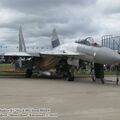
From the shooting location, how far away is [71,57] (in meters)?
21.7

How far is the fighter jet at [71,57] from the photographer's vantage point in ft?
62.1

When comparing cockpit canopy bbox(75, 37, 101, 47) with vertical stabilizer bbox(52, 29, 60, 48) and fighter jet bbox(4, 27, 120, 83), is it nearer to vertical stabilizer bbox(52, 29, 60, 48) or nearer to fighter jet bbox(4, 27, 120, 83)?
fighter jet bbox(4, 27, 120, 83)

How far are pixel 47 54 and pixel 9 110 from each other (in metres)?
14.3

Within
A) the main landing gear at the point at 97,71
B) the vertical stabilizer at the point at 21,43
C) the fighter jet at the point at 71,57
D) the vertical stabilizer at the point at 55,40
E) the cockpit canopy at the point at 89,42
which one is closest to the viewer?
the fighter jet at the point at 71,57

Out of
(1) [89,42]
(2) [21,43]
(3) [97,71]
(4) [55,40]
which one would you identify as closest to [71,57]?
(3) [97,71]

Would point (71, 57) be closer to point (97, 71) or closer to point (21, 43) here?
point (97, 71)

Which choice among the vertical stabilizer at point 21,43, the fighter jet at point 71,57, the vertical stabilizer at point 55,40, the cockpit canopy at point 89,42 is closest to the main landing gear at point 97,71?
the fighter jet at point 71,57

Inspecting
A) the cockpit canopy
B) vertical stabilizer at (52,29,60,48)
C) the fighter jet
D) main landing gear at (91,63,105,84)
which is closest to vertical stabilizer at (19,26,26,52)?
vertical stabilizer at (52,29,60,48)

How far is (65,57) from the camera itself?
22516mm

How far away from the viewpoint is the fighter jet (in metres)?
18.9

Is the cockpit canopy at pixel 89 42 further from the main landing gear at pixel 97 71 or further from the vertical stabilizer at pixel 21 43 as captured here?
the vertical stabilizer at pixel 21 43

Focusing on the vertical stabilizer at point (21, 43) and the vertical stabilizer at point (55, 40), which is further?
the vertical stabilizer at point (21, 43)

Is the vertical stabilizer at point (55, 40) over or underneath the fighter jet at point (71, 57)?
over

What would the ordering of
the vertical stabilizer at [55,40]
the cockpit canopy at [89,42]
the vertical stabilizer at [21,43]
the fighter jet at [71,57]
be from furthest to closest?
the vertical stabilizer at [21,43] < the vertical stabilizer at [55,40] < the cockpit canopy at [89,42] < the fighter jet at [71,57]
